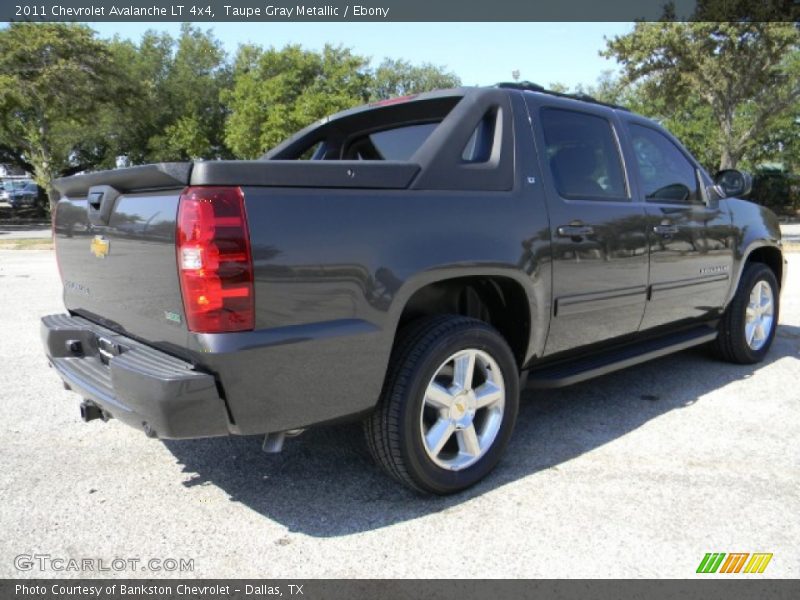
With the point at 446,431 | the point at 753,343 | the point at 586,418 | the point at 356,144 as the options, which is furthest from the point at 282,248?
the point at 753,343

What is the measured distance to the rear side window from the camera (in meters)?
3.51

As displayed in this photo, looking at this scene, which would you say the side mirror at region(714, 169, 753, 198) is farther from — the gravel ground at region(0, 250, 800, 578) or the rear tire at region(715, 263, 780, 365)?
the gravel ground at region(0, 250, 800, 578)

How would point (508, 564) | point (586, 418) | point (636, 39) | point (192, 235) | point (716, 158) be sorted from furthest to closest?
point (716, 158), point (636, 39), point (586, 418), point (508, 564), point (192, 235)

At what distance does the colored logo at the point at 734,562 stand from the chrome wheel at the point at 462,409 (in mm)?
1011

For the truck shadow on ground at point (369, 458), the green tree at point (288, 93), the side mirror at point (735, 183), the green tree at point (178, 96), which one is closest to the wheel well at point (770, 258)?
the side mirror at point (735, 183)

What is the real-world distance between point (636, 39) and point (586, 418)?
15.2m

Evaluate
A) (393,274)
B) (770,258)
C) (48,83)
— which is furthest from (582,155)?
(48,83)

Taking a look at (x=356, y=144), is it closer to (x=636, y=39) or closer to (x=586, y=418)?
(x=586, y=418)

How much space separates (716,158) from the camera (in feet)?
98.5

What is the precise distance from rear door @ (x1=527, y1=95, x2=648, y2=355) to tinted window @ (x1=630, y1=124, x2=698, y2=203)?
26 cm

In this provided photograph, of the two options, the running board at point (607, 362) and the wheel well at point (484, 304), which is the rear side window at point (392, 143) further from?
the running board at point (607, 362)

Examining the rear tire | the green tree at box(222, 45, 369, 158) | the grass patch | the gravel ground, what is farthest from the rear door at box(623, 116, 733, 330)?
the green tree at box(222, 45, 369, 158)

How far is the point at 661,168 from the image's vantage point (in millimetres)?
4105

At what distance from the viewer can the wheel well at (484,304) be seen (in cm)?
301
